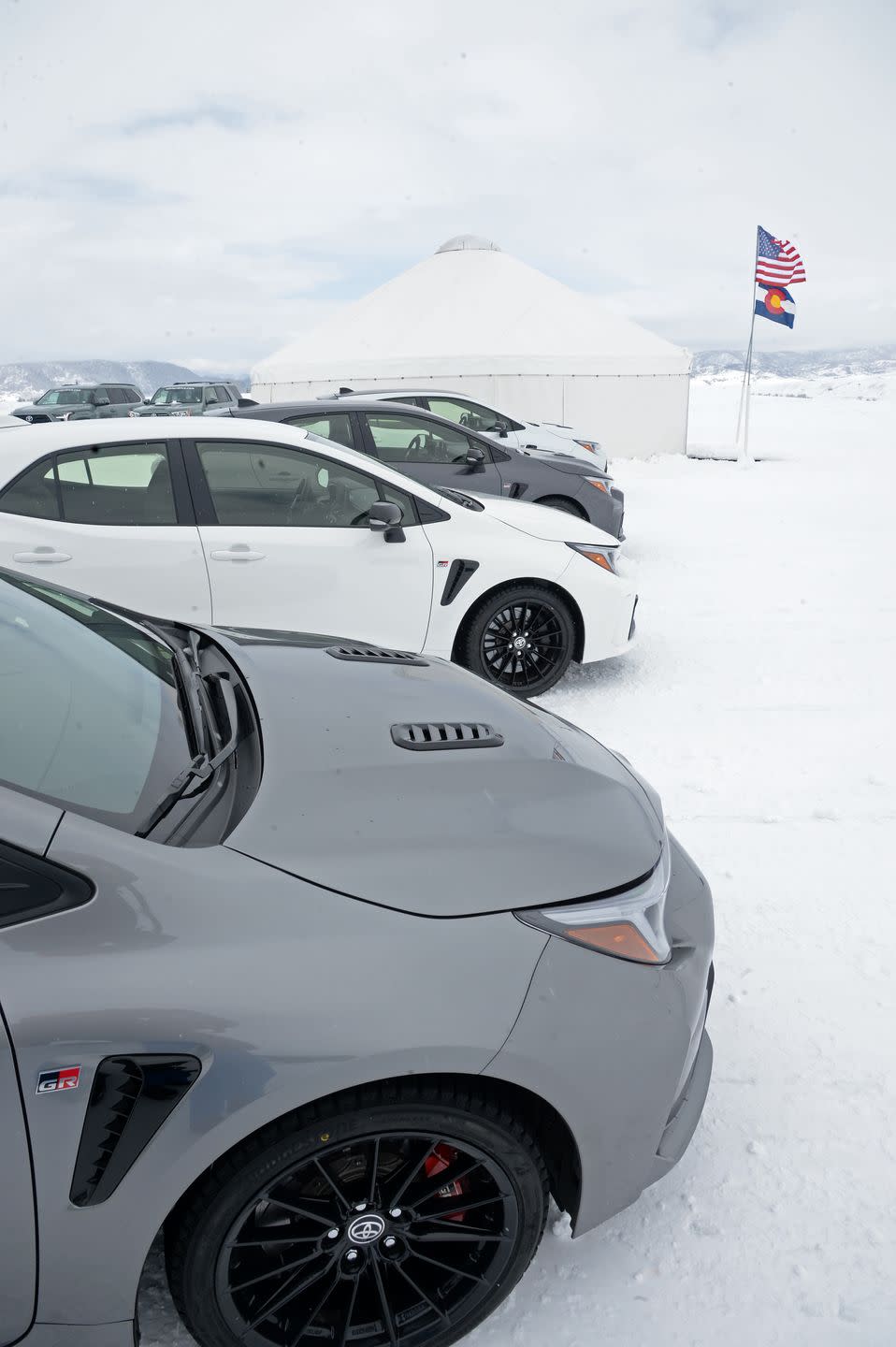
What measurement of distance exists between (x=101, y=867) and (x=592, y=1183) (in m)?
1.13

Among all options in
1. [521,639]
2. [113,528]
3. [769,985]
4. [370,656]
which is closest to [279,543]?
[113,528]

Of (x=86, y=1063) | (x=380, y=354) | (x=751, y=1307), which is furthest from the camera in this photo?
(x=380, y=354)

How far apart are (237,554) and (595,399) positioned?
16253 mm

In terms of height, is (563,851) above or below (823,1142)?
above

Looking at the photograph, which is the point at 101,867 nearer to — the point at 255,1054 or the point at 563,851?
the point at 255,1054

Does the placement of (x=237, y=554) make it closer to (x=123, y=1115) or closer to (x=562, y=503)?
(x=123, y=1115)

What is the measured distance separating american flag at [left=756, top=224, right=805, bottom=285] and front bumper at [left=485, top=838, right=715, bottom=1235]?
2007cm

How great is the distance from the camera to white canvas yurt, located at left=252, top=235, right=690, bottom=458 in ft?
64.0

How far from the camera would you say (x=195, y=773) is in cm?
188

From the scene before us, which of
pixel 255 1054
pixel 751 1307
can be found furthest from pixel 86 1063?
pixel 751 1307

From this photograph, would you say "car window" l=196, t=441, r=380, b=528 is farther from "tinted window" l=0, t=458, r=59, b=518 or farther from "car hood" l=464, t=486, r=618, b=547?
"car hood" l=464, t=486, r=618, b=547

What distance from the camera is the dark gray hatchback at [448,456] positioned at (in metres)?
8.14

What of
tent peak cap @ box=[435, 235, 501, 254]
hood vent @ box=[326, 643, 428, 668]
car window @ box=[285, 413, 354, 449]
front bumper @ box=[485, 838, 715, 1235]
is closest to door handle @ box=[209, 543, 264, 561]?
hood vent @ box=[326, 643, 428, 668]

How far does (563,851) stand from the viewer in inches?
75.6
